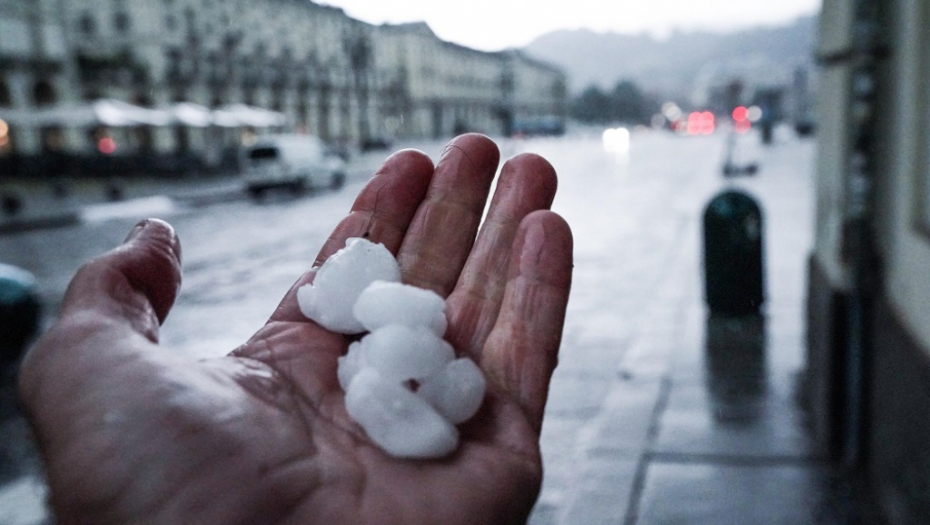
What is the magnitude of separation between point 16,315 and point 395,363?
607cm

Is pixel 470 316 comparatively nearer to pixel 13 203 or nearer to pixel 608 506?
pixel 608 506

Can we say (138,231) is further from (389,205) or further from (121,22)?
(121,22)

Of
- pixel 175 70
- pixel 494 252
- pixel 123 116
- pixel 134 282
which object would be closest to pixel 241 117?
pixel 175 70

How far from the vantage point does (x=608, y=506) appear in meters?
3.55

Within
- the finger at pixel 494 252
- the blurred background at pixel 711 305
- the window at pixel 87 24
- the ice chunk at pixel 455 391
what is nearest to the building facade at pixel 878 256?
the blurred background at pixel 711 305

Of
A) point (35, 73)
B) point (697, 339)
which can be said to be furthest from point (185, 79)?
point (697, 339)

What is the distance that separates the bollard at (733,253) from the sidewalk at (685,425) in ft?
0.59

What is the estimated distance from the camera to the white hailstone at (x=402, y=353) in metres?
1.84

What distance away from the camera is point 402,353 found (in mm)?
1844

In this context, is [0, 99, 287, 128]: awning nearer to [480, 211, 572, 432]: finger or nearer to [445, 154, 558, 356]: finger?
[445, 154, 558, 356]: finger

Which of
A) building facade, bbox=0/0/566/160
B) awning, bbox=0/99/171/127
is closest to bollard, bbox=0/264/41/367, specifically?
building facade, bbox=0/0/566/160

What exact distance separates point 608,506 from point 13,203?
62.1 ft

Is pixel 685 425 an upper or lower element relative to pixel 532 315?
lower

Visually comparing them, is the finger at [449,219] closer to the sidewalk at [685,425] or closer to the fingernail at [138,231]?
the fingernail at [138,231]
